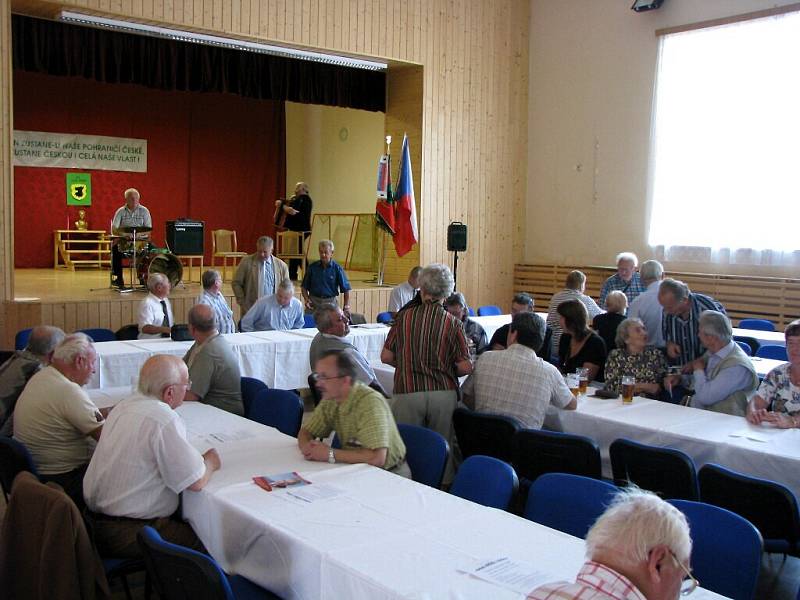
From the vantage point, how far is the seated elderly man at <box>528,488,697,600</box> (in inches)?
68.9

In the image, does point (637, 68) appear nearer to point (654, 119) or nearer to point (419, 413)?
point (654, 119)

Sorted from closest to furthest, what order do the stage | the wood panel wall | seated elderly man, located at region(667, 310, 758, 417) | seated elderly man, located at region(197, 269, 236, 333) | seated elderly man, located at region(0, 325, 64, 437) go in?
seated elderly man, located at region(0, 325, 64, 437) < seated elderly man, located at region(667, 310, 758, 417) < seated elderly man, located at region(197, 269, 236, 333) < the stage < the wood panel wall

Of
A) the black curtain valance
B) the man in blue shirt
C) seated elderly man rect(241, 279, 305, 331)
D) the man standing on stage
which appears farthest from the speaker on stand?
the man standing on stage

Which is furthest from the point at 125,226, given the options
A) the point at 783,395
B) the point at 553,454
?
the point at 783,395

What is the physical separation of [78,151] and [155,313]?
9106 millimetres

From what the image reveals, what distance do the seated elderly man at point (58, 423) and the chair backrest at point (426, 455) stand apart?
Answer: 147 cm

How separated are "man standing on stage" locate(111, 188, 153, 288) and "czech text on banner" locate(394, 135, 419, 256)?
348 centimetres

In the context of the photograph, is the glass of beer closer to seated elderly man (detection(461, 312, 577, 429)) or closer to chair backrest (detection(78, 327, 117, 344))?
seated elderly man (detection(461, 312, 577, 429))

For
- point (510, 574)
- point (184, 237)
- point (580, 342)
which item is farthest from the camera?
point (184, 237)

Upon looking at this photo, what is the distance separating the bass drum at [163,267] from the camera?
1112cm

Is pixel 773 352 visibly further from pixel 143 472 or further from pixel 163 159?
pixel 163 159

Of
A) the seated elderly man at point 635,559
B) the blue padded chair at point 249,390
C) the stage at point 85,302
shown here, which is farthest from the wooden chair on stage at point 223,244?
the seated elderly man at point 635,559

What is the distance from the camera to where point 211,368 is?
16.5 feet

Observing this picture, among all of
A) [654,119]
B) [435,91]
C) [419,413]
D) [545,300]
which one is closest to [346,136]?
[435,91]
